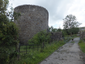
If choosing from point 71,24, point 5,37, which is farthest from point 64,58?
point 71,24

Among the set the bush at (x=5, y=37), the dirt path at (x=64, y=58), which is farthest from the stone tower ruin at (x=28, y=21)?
the bush at (x=5, y=37)

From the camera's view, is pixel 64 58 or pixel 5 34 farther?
pixel 64 58

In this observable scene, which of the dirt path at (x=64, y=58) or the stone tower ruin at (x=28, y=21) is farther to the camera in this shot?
the stone tower ruin at (x=28, y=21)

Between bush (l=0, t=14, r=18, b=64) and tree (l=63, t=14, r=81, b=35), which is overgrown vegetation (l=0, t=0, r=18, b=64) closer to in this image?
Answer: bush (l=0, t=14, r=18, b=64)

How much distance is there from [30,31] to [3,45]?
1091 centimetres

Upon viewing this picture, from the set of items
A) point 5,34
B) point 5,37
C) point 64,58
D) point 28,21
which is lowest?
point 64,58

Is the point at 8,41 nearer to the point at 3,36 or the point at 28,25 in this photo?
the point at 3,36

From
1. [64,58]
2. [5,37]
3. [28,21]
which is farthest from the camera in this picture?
[28,21]

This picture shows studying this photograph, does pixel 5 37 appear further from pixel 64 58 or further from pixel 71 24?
pixel 71 24

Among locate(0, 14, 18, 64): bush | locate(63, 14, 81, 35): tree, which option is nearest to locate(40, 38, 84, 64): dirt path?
locate(0, 14, 18, 64): bush

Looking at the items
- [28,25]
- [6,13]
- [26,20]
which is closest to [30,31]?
[28,25]

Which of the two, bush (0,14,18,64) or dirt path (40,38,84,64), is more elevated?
bush (0,14,18,64)

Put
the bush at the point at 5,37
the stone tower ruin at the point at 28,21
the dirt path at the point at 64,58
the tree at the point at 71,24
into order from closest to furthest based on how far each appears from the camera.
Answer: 1. the bush at the point at 5,37
2. the dirt path at the point at 64,58
3. the stone tower ruin at the point at 28,21
4. the tree at the point at 71,24

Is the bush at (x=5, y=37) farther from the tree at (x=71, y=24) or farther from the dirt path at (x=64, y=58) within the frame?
the tree at (x=71, y=24)
